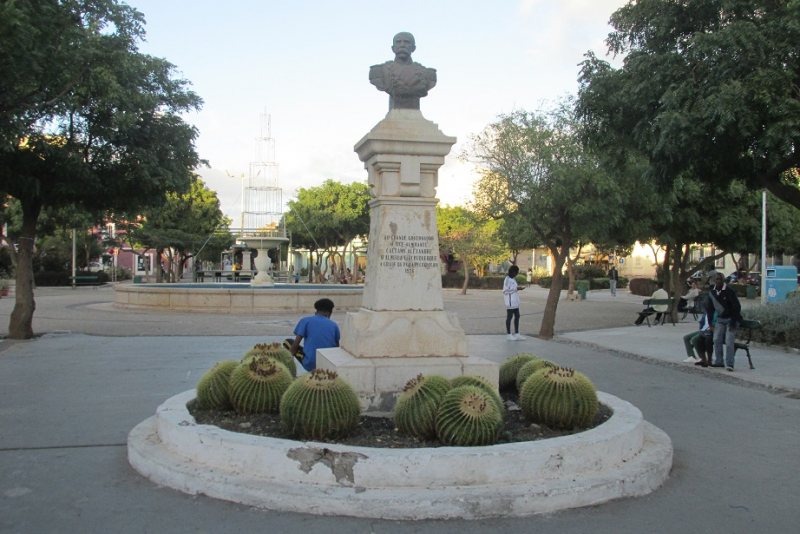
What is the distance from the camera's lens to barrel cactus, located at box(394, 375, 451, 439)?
16.2 feet

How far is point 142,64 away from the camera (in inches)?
523

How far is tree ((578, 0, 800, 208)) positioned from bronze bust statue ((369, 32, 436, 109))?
17.9 ft

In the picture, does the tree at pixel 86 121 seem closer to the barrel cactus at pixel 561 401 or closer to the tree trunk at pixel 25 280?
the tree trunk at pixel 25 280

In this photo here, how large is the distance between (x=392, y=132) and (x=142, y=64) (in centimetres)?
902

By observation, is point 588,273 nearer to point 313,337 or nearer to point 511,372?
point 511,372

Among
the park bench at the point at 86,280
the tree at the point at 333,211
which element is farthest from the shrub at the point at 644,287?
the park bench at the point at 86,280

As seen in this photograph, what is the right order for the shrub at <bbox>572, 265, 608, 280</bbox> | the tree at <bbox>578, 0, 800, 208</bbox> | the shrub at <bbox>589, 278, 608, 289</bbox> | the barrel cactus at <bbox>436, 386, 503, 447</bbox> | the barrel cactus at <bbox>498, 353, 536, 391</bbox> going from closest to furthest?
the barrel cactus at <bbox>436, 386, 503, 447</bbox>, the barrel cactus at <bbox>498, 353, 536, 391</bbox>, the tree at <bbox>578, 0, 800, 208</bbox>, the shrub at <bbox>589, 278, 608, 289</bbox>, the shrub at <bbox>572, 265, 608, 280</bbox>

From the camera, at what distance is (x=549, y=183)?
15.5 metres

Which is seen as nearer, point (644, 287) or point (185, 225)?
point (644, 287)

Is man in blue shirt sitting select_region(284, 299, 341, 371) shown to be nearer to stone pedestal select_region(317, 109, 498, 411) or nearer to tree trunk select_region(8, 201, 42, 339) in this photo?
stone pedestal select_region(317, 109, 498, 411)

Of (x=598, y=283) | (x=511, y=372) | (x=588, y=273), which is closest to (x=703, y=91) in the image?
(x=511, y=372)

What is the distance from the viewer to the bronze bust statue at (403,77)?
6590 millimetres

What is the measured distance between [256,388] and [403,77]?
3308mm

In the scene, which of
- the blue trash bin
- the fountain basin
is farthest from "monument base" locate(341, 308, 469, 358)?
the blue trash bin
